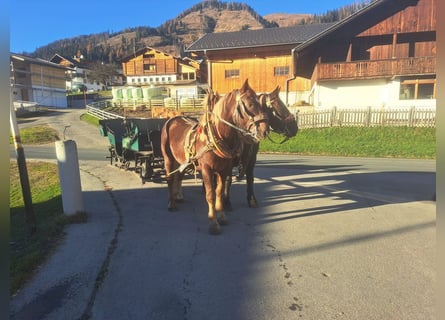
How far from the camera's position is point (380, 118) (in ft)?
68.9

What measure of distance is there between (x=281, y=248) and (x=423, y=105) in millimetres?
23938

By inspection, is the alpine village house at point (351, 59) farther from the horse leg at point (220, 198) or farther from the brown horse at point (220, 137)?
the horse leg at point (220, 198)

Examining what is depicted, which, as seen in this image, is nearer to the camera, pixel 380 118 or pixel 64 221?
pixel 64 221

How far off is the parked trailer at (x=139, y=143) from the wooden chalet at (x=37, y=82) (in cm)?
4143

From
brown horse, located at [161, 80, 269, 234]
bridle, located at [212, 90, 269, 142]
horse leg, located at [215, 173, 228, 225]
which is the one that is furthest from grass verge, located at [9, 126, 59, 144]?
bridle, located at [212, 90, 269, 142]

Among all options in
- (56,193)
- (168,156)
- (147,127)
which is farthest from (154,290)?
(56,193)

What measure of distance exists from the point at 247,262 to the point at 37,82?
5302 cm

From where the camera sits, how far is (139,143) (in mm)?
8367

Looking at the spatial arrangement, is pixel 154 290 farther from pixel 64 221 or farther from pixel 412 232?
pixel 412 232

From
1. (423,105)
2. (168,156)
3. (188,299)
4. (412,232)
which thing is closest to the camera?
(188,299)

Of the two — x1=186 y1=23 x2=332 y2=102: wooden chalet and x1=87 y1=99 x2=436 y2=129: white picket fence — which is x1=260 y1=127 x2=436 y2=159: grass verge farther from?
x1=186 y1=23 x2=332 y2=102: wooden chalet

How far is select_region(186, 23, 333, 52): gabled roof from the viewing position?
3216 centimetres

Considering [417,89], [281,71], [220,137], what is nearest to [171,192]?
[220,137]

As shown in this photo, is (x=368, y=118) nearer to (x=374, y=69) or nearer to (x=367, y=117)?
(x=367, y=117)
